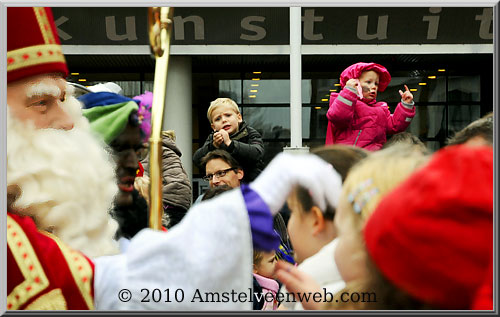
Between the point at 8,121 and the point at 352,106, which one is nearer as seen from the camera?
the point at 8,121

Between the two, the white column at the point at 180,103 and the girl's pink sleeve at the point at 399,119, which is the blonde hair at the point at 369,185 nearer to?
the girl's pink sleeve at the point at 399,119

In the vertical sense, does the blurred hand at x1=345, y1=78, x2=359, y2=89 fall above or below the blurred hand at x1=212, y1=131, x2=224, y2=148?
above

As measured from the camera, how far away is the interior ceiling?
33.4ft

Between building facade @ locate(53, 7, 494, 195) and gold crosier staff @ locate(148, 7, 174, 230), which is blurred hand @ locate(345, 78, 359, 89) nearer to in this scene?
gold crosier staff @ locate(148, 7, 174, 230)

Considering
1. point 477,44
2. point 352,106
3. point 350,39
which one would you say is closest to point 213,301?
point 352,106

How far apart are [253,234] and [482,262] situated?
0.53m

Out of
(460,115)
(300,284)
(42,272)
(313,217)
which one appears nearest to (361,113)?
(313,217)

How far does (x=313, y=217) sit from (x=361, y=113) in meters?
2.26

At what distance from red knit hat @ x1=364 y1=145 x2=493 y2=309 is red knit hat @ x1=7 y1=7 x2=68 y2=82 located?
3.06ft

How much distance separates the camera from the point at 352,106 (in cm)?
373

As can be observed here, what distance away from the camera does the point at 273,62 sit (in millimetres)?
10695

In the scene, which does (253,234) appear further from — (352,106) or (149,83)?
(149,83)

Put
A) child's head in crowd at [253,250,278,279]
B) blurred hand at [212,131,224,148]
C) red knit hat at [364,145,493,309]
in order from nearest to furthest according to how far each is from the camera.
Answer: red knit hat at [364,145,493,309]
child's head in crowd at [253,250,278,279]
blurred hand at [212,131,224,148]

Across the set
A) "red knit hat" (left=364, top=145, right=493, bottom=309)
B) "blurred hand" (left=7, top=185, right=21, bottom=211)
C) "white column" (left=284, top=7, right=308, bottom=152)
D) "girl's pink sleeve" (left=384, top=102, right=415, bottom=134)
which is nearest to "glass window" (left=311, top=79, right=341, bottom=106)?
"white column" (left=284, top=7, right=308, bottom=152)
